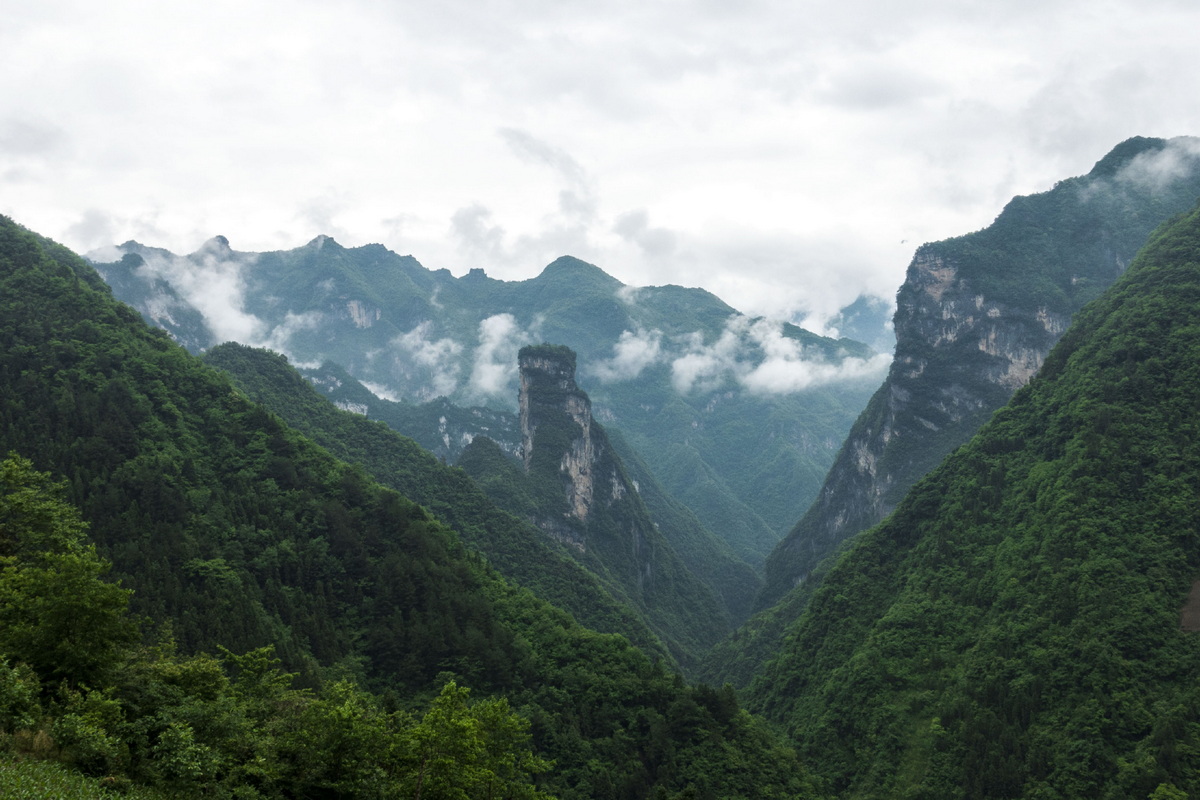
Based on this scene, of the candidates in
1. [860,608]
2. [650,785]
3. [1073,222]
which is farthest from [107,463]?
[1073,222]

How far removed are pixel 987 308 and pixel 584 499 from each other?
87.3 m

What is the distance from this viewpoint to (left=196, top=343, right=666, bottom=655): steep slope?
4476 inches

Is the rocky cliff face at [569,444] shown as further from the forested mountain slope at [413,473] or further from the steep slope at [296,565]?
the steep slope at [296,565]

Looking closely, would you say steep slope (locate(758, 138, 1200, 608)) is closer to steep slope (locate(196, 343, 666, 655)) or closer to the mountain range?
the mountain range

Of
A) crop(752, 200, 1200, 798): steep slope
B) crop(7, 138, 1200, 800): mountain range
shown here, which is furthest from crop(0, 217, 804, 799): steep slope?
crop(752, 200, 1200, 798): steep slope

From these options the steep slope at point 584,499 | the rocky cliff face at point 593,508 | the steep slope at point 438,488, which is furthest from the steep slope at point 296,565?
the rocky cliff face at point 593,508

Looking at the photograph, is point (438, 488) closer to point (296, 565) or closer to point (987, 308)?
point (296, 565)

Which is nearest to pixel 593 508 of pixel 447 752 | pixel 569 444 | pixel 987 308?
pixel 569 444

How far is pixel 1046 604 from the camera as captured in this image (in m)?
70.8

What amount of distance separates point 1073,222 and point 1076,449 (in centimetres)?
10829

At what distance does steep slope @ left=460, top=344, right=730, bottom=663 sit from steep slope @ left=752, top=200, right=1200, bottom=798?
2426 inches

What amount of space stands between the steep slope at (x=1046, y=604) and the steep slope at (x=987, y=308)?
49.5 meters

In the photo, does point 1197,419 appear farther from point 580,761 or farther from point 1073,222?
point 1073,222

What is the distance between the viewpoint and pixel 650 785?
62719 mm
